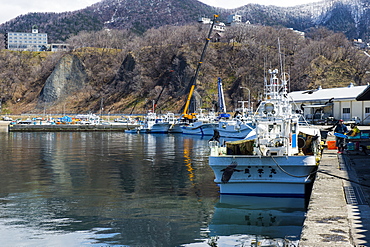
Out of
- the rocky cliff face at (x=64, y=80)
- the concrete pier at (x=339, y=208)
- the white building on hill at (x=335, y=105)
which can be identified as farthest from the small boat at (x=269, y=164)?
the rocky cliff face at (x=64, y=80)

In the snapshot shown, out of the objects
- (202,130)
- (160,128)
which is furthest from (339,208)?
(160,128)

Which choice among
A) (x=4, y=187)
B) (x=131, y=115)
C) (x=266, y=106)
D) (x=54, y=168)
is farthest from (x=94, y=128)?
(x=266, y=106)

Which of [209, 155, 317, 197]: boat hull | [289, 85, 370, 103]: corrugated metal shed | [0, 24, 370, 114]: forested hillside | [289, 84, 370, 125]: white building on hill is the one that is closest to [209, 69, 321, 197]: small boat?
[209, 155, 317, 197]: boat hull

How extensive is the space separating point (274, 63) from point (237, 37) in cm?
3045

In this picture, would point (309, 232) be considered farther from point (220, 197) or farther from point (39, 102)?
point (39, 102)

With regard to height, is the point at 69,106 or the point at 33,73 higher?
the point at 33,73

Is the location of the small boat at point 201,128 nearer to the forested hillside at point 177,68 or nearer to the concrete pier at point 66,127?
the concrete pier at point 66,127

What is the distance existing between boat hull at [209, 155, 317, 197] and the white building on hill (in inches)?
1510

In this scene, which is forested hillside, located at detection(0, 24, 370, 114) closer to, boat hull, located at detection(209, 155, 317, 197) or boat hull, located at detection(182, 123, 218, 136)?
boat hull, located at detection(182, 123, 218, 136)

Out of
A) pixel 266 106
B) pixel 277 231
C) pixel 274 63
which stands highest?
pixel 274 63

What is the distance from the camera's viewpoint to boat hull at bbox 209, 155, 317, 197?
18188 mm

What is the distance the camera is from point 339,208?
463 inches

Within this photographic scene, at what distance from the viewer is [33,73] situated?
161 meters

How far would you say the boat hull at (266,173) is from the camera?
18.2 m
